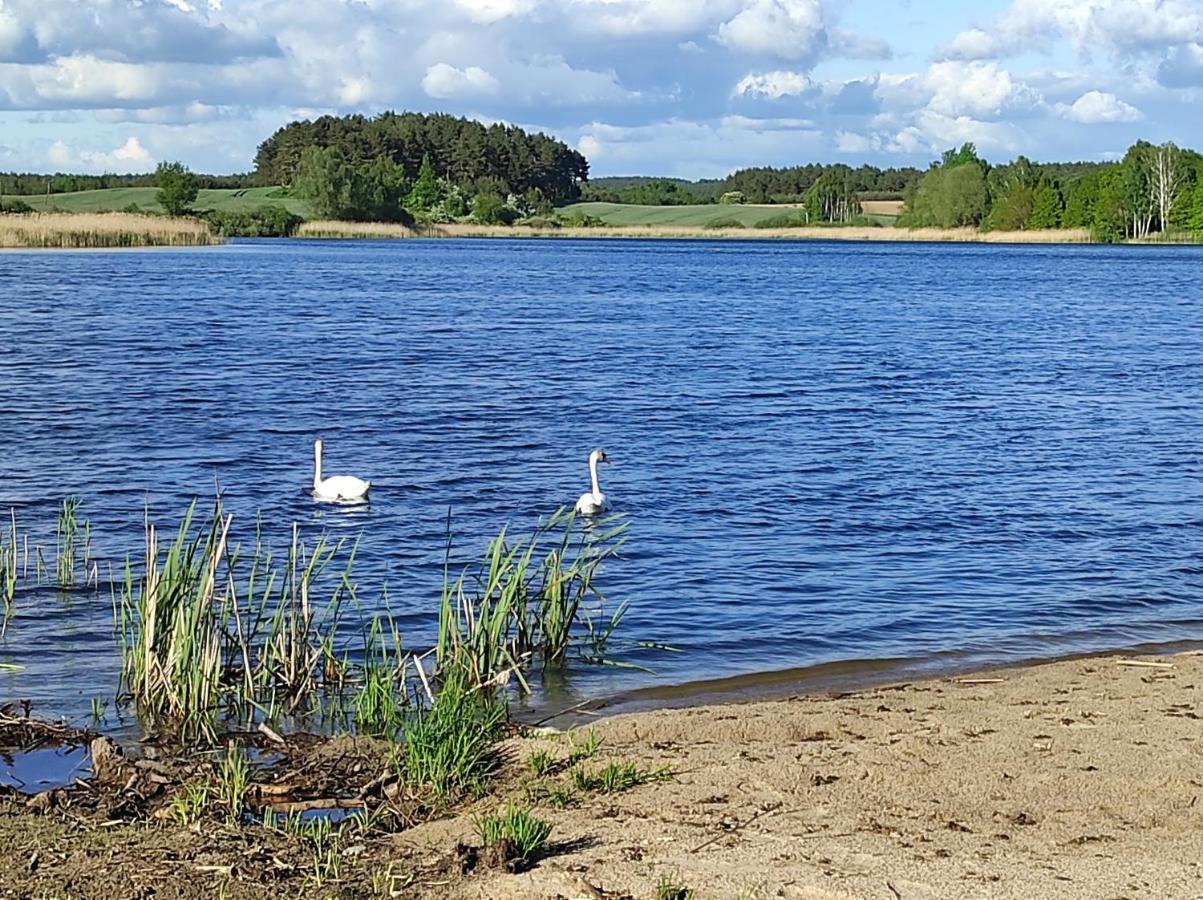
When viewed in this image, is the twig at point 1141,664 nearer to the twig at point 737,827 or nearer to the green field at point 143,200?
the twig at point 737,827

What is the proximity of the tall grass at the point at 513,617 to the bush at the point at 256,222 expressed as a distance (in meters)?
114

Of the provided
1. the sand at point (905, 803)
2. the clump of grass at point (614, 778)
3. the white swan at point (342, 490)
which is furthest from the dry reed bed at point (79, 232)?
the clump of grass at point (614, 778)

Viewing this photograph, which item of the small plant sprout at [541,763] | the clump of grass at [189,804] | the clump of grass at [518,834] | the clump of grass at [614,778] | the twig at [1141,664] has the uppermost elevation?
the clump of grass at [518,834]

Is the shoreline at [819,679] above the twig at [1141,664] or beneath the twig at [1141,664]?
beneath

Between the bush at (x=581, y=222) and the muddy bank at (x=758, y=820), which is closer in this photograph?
the muddy bank at (x=758, y=820)

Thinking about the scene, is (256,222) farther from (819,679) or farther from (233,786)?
(233,786)

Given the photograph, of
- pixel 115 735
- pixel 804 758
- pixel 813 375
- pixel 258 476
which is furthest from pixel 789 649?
pixel 813 375

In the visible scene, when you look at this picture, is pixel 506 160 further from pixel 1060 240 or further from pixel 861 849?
pixel 861 849

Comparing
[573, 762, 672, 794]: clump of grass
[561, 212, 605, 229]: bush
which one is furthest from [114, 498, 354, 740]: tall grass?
[561, 212, 605, 229]: bush

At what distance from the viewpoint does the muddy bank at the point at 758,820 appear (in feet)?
20.5

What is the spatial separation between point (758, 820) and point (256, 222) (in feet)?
410

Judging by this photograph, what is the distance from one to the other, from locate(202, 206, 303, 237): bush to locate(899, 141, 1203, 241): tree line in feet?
206

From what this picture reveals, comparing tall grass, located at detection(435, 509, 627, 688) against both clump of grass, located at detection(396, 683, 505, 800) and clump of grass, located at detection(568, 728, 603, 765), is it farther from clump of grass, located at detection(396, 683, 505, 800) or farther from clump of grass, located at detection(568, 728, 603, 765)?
clump of grass, located at detection(396, 683, 505, 800)

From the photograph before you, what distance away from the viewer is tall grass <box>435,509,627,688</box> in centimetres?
930
